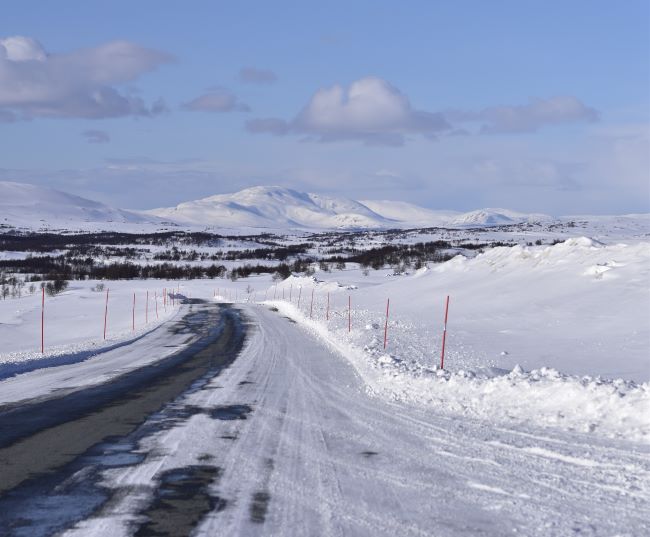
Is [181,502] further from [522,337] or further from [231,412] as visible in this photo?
[522,337]

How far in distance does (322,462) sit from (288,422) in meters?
2.64

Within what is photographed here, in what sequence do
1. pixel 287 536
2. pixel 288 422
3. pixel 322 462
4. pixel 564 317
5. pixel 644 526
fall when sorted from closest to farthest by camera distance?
1. pixel 287 536
2. pixel 644 526
3. pixel 322 462
4. pixel 288 422
5. pixel 564 317

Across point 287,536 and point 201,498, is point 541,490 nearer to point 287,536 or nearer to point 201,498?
point 287,536

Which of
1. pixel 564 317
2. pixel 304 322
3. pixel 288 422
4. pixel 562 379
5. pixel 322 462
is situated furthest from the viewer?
pixel 304 322

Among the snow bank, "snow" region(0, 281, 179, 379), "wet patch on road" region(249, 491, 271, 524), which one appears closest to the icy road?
"wet patch on road" region(249, 491, 271, 524)

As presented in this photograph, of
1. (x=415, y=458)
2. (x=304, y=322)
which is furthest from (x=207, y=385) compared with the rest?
(x=304, y=322)

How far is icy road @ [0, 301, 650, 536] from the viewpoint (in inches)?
238

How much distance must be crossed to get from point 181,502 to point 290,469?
168cm

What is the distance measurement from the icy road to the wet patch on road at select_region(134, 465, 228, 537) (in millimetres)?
21

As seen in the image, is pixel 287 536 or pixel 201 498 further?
pixel 201 498

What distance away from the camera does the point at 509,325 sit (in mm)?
29000

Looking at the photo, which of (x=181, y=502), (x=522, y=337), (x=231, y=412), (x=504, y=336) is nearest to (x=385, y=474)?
(x=181, y=502)

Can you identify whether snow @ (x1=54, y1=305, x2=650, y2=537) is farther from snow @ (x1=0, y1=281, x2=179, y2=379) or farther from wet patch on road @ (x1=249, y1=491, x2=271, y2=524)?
snow @ (x1=0, y1=281, x2=179, y2=379)

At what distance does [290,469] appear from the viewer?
7.84m
